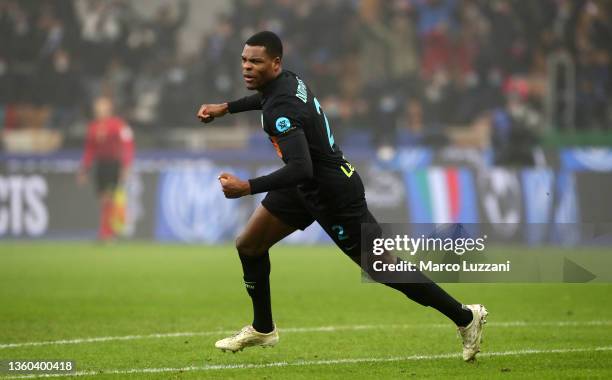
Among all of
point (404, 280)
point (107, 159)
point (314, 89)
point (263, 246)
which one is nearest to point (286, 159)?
point (263, 246)

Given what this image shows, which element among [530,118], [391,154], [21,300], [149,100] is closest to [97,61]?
[149,100]

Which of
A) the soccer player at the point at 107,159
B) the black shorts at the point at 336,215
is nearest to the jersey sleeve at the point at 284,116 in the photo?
the black shorts at the point at 336,215

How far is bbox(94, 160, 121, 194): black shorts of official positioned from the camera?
20.6 meters

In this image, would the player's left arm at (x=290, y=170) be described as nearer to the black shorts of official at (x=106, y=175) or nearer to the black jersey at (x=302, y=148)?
the black jersey at (x=302, y=148)

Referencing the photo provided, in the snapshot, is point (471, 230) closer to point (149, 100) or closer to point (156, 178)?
point (156, 178)

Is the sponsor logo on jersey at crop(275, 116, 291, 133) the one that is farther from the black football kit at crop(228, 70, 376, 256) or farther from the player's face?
the player's face

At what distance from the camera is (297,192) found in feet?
24.7

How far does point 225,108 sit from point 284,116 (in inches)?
47.2

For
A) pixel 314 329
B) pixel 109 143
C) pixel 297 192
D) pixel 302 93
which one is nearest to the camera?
pixel 302 93

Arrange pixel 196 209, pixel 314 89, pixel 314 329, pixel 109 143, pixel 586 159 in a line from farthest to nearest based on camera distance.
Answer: pixel 314 89
pixel 109 143
pixel 196 209
pixel 586 159
pixel 314 329

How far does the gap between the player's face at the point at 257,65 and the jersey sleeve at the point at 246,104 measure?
0.60 metres

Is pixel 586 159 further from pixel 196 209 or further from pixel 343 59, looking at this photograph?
pixel 196 209

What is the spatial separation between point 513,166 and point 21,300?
1110 centimetres

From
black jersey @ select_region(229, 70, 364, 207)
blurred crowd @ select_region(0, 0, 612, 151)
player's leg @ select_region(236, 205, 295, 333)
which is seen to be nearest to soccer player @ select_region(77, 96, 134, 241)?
blurred crowd @ select_region(0, 0, 612, 151)
